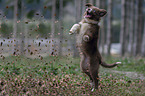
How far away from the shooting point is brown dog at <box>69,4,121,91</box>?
505 centimetres

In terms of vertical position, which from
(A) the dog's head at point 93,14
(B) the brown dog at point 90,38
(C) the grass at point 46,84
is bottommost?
(C) the grass at point 46,84

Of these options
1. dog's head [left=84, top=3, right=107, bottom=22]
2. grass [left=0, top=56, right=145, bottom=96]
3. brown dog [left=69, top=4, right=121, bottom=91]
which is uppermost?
dog's head [left=84, top=3, right=107, bottom=22]

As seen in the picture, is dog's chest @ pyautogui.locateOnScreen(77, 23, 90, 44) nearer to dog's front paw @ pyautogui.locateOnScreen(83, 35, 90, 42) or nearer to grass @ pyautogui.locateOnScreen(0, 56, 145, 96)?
dog's front paw @ pyautogui.locateOnScreen(83, 35, 90, 42)

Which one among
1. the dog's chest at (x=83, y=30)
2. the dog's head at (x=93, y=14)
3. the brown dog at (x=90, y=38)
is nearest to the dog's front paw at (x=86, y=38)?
the brown dog at (x=90, y=38)

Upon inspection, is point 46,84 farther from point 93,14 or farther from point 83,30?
point 93,14

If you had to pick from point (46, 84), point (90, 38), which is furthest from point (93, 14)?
point (46, 84)

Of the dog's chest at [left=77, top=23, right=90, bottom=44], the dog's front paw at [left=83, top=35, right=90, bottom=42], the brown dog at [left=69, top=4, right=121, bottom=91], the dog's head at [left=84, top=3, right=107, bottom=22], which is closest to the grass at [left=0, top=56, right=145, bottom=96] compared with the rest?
the brown dog at [left=69, top=4, right=121, bottom=91]

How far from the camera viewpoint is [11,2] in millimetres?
10594

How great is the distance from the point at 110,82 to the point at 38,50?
8.77ft

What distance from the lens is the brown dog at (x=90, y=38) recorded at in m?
5.05

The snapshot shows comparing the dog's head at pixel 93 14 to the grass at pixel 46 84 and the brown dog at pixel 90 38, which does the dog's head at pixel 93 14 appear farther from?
the grass at pixel 46 84

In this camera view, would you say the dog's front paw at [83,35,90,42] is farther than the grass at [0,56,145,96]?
No

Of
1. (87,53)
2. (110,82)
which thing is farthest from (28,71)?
(110,82)

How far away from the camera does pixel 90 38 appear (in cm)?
500
